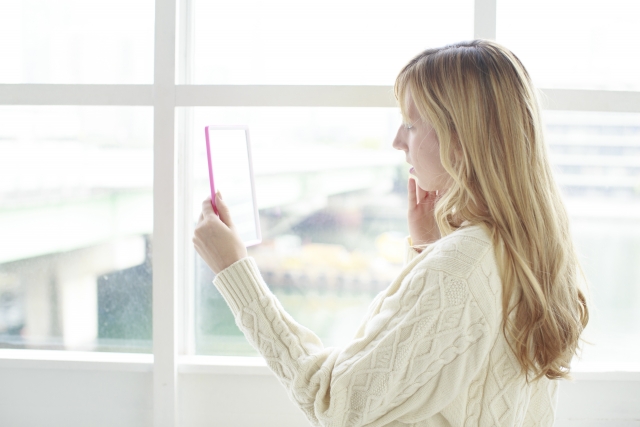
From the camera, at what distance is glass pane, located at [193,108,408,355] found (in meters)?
1.38

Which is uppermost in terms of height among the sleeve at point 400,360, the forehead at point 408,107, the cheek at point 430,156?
the forehead at point 408,107

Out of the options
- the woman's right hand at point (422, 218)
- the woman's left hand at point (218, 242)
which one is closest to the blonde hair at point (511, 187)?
the woman's right hand at point (422, 218)

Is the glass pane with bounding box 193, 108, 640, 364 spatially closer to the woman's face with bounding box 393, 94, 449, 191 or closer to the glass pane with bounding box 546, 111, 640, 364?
the glass pane with bounding box 546, 111, 640, 364

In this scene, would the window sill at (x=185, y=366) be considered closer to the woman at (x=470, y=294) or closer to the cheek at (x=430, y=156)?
the woman at (x=470, y=294)

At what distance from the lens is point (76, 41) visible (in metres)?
1.37

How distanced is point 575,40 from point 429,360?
3.26 feet

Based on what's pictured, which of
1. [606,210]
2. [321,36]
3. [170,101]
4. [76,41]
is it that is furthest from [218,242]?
[606,210]

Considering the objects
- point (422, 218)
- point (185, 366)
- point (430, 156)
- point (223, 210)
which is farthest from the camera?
point (185, 366)

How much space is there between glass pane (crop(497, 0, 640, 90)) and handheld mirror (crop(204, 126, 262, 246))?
28.9 inches

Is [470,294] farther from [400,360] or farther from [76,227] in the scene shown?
[76,227]

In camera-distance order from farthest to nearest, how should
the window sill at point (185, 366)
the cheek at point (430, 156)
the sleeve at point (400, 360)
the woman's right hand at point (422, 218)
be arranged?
the window sill at point (185, 366) < the woman's right hand at point (422, 218) < the cheek at point (430, 156) < the sleeve at point (400, 360)

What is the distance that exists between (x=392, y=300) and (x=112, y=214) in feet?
2.91

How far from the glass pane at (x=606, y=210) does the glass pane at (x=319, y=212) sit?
455 mm

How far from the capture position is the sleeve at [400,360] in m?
0.82
